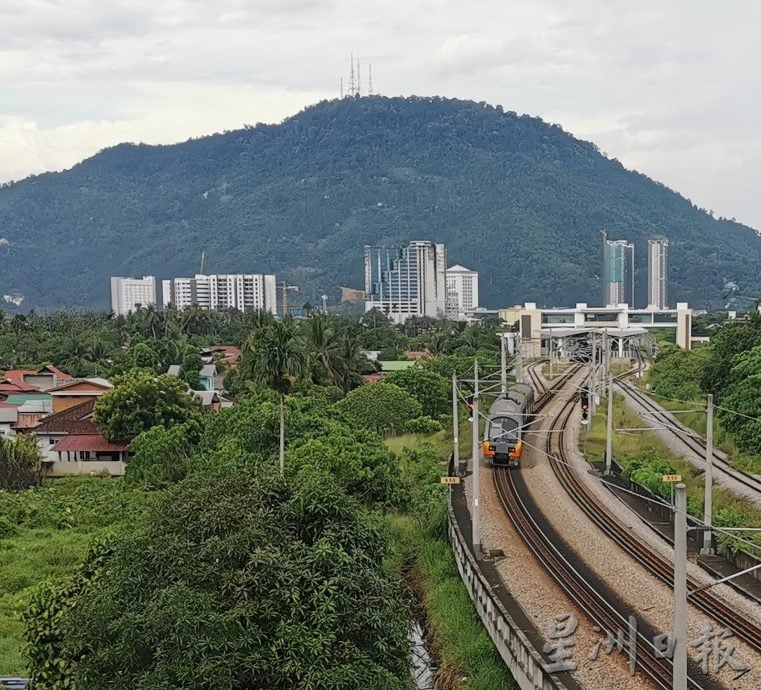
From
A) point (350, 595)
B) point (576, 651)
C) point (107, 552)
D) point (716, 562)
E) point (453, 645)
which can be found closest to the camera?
point (350, 595)

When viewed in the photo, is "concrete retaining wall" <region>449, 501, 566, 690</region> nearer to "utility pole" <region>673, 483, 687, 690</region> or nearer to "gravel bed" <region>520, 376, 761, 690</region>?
"utility pole" <region>673, 483, 687, 690</region>

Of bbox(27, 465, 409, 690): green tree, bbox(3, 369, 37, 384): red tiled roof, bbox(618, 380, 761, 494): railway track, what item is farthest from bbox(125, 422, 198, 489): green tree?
bbox(3, 369, 37, 384): red tiled roof

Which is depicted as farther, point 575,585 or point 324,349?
point 324,349

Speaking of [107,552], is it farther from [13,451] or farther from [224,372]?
[224,372]

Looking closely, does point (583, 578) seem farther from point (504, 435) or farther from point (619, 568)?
point (504, 435)

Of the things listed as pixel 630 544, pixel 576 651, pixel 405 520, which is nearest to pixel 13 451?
pixel 405 520

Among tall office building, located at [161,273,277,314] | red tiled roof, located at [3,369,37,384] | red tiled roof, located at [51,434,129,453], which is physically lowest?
red tiled roof, located at [51,434,129,453]

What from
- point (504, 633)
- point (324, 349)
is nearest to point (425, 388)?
point (324, 349)
